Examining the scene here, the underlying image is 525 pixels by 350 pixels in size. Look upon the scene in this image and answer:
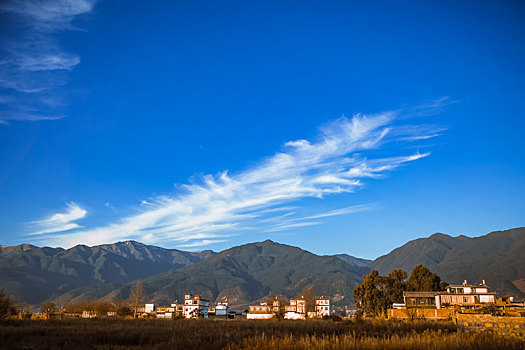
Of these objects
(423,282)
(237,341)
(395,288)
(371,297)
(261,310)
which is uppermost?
(423,282)

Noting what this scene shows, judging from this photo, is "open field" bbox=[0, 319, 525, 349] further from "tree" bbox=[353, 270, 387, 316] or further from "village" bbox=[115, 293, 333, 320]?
"village" bbox=[115, 293, 333, 320]

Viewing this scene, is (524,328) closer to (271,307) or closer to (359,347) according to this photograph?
(359,347)

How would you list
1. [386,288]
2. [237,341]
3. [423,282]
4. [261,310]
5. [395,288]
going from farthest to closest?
[261,310]
[423,282]
[386,288]
[395,288]
[237,341]

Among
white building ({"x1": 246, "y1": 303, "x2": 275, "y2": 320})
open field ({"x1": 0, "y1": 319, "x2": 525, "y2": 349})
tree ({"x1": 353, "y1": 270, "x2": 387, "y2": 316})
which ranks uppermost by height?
open field ({"x1": 0, "y1": 319, "x2": 525, "y2": 349})

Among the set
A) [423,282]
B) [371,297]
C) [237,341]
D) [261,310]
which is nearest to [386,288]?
[371,297]

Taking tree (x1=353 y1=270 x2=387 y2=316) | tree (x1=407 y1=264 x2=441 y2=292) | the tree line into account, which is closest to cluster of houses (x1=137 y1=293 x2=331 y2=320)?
tree (x1=353 y1=270 x2=387 y2=316)

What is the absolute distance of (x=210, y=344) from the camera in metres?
19.7

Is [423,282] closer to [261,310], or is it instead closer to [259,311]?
[261,310]

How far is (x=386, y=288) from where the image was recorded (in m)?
79.0

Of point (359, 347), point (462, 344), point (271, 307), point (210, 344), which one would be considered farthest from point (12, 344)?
point (271, 307)

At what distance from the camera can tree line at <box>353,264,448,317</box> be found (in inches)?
3041

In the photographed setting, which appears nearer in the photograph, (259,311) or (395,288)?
(395,288)

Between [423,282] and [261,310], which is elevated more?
[423,282]

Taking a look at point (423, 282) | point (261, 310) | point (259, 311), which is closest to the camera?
point (423, 282)
